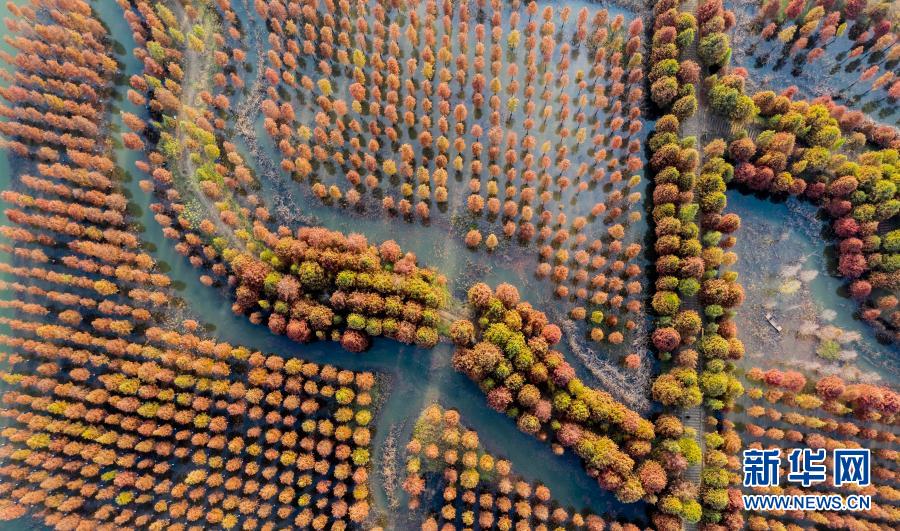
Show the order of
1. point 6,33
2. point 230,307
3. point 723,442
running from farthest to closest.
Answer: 1. point 6,33
2. point 230,307
3. point 723,442

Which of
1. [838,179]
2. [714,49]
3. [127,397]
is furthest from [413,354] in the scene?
[838,179]

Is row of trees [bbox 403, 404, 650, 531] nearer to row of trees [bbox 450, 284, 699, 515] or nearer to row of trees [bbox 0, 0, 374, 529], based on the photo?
row of trees [bbox 450, 284, 699, 515]

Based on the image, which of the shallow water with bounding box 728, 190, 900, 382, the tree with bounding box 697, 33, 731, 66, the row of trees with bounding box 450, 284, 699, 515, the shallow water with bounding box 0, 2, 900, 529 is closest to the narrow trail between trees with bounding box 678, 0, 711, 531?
the tree with bounding box 697, 33, 731, 66

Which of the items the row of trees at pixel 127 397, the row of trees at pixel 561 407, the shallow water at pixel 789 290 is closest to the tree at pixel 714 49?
the shallow water at pixel 789 290

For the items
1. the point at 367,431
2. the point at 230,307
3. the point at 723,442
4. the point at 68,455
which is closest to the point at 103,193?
the point at 230,307

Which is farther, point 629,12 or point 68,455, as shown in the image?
point 629,12

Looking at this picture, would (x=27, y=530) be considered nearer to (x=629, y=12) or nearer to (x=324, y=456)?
(x=324, y=456)

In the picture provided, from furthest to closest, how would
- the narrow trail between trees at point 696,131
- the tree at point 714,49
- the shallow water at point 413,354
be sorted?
1. the tree at point 714,49
2. the shallow water at point 413,354
3. the narrow trail between trees at point 696,131

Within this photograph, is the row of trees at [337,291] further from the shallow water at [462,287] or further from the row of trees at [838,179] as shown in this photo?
the row of trees at [838,179]

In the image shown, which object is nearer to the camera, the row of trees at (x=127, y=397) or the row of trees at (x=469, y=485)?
the row of trees at (x=469, y=485)

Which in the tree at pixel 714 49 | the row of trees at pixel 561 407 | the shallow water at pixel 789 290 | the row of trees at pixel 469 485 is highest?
the tree at pixel 714 49

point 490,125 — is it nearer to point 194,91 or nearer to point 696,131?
point 696,131
